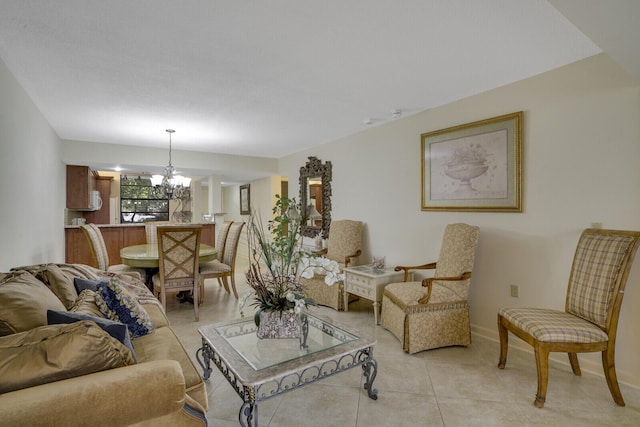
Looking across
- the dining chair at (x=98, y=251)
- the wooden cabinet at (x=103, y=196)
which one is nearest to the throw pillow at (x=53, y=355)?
the dining chair at (x=98, y=251)

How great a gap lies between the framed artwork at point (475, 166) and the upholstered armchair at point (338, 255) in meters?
1.09

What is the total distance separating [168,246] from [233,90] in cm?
184

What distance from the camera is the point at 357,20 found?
1881 mm

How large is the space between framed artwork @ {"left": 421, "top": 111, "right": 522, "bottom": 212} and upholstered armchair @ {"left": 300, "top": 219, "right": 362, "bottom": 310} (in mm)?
1093

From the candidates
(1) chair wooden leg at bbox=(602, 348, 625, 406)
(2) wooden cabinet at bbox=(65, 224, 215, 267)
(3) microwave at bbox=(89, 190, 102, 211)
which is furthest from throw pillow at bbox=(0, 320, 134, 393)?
(3) microwave at bbox=(89, 190, 102, 211)

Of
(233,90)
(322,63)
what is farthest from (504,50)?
(233,90)

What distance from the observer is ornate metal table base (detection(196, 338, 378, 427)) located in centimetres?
158

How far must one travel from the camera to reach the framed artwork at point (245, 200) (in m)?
8.70

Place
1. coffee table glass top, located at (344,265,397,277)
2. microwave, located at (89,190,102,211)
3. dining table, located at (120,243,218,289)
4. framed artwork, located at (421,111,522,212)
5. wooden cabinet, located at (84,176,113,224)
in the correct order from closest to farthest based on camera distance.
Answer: framed artwork, located at (421,111,522,212)
coffee table glass top, located at (344,265,397,277)
dining table, located at (120,243,218,289)
microwave, located at (89,190,102,211)
wooden cabinet, located at (84,176,113,224)

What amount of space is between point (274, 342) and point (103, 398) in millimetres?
1076

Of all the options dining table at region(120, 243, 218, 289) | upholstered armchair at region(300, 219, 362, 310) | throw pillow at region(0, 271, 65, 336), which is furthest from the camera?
upholstered armchair at region(300, 219, 362, 310)

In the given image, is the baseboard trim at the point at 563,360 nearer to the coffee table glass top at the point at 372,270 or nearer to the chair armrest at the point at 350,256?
the coffee table glass top at the point at 372,270

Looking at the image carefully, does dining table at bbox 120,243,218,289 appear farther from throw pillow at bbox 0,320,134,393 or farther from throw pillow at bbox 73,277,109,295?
throw pillow at bbox 0,320,134,393

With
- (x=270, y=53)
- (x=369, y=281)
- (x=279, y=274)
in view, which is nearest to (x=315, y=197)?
(x=369, y=281)
